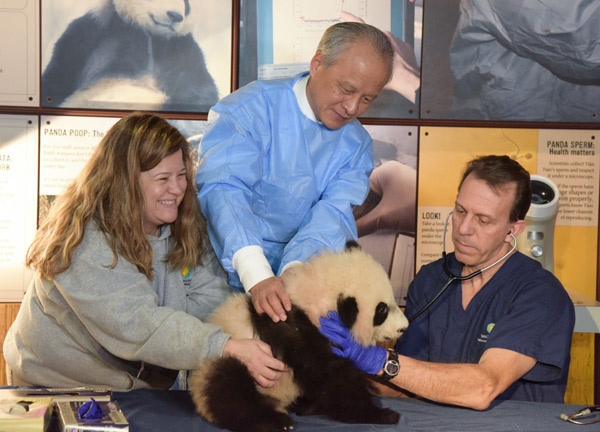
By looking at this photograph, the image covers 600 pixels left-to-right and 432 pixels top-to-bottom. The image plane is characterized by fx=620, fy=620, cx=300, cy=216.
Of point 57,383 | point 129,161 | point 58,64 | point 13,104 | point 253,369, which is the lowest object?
point 57,383

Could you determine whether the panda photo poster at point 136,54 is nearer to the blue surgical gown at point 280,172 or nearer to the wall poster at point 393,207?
the wall poster at point 393,207

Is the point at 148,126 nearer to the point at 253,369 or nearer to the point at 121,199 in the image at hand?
the point at 121,199

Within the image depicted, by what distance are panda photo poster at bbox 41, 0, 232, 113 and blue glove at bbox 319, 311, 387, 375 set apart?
1.82 meters

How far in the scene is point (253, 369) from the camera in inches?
59.4

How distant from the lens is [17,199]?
10.0 ft

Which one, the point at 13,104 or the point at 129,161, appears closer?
the point at 129,161

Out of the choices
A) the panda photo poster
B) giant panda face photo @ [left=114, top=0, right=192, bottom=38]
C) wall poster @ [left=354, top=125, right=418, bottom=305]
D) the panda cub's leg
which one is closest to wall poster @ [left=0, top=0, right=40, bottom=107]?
the panda photo poster

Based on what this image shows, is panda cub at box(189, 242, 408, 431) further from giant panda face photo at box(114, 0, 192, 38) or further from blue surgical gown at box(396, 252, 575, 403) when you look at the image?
giant panda face photo at box(114, 0, 192, 38)

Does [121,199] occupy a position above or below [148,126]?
below

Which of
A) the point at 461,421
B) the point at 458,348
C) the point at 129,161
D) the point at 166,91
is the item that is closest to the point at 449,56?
the point at 166,91

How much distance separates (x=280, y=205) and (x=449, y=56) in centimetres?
149

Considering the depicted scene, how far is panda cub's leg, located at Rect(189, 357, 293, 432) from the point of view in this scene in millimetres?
1441

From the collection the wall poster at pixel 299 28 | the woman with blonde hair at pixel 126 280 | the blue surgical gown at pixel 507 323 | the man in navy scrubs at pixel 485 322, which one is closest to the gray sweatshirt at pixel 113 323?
the woman with blonde hair at pixel 126 280

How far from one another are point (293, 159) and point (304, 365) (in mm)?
833
